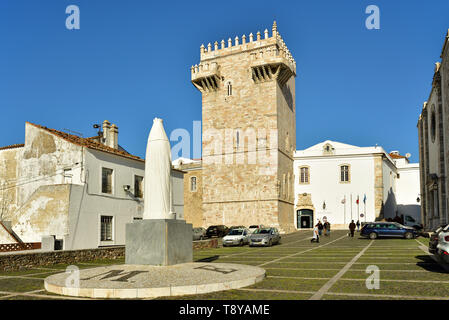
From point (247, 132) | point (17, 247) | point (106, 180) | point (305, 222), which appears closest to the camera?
point (17, 247)

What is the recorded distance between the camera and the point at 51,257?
1534 centimetres

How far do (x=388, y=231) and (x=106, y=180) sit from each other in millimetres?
18996

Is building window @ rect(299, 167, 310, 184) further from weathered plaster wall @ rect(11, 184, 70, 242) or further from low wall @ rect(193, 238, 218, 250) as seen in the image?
weathered plaster wall @ rect(11, 184, 70, 242)

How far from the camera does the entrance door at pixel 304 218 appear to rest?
48.0 meters

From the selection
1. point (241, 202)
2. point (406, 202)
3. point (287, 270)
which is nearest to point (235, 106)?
point (241, 202)

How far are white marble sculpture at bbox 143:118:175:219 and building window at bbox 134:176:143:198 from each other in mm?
16194

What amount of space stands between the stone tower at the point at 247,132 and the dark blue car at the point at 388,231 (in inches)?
488

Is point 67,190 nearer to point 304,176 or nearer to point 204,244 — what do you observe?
point 204,244

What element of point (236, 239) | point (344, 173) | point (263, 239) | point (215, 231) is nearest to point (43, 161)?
point (236, 239)

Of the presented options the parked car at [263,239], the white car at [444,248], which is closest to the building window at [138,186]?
the parked car at [263,239]

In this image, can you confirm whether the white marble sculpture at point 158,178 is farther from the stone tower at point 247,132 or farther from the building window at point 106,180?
the stone tower at point 247,132

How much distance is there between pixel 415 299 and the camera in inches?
301
